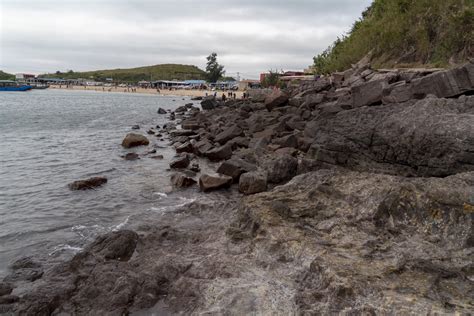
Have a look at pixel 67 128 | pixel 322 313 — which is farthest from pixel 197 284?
pixel 67 128

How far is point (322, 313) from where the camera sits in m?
4.33

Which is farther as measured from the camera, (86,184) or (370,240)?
(86,184)

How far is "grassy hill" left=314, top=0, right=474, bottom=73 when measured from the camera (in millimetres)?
17500

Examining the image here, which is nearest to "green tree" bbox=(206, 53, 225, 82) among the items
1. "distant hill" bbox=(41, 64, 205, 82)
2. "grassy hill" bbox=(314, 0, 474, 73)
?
"distant hill" bbox=(41, 64, 205, 82)

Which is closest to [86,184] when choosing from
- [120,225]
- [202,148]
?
[120,225]

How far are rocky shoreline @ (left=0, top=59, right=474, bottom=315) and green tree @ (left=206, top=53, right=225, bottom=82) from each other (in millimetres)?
115869

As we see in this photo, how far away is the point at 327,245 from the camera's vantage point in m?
5.68

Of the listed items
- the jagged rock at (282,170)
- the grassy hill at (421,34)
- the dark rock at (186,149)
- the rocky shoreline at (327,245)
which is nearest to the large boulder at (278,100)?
the grassy hill at (421,34)

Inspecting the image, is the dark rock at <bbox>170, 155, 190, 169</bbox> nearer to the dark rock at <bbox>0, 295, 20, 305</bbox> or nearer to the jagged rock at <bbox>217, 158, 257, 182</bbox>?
the jagged rock at <bbox>217, 158, 257, 182</bbox>

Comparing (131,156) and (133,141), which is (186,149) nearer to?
(131,156)

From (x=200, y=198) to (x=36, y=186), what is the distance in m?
6.06

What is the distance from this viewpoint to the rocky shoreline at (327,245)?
459 cm

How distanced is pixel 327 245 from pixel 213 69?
395ft

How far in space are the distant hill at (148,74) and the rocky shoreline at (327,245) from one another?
160889 millimetres
